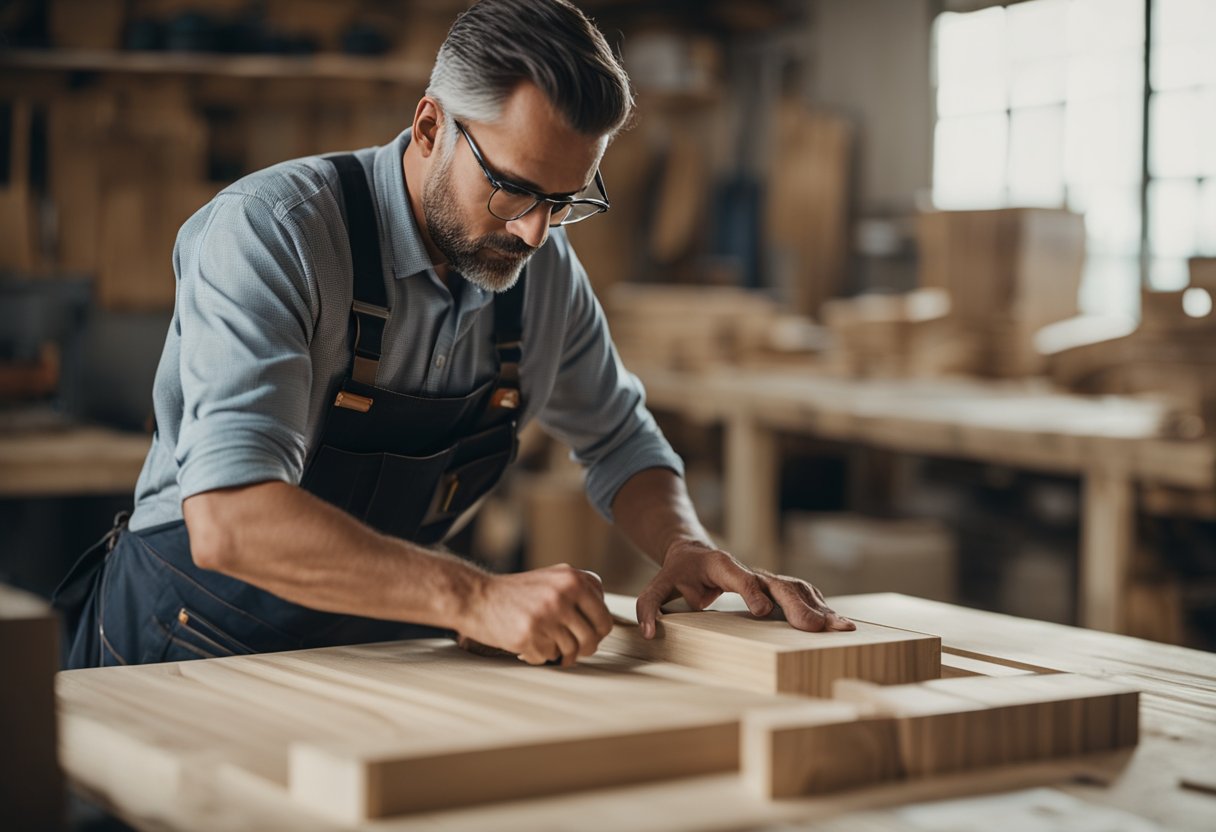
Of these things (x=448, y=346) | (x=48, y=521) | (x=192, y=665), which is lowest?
(x=48, y=521)

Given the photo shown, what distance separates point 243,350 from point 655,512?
79 cm

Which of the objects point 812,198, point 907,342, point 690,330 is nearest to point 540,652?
point 907,342

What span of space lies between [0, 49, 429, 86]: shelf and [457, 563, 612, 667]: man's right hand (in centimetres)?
460

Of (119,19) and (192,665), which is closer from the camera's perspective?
(192,665)

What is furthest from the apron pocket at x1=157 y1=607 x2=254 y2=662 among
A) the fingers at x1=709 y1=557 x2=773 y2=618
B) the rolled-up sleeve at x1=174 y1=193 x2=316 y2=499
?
the fingers at x1=709 y1=557 x2=773 y2=618

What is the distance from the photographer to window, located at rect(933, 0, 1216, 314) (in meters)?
6.67

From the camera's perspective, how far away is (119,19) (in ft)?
18.9

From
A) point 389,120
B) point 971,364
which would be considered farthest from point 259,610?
point 389,120

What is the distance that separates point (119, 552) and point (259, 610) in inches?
11.3

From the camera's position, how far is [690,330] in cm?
555

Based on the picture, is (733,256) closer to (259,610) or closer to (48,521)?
(48,521)

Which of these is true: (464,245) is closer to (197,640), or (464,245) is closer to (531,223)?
(531,223)

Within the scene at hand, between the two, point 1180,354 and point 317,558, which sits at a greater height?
point 1180,354

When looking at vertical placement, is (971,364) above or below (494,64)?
below
